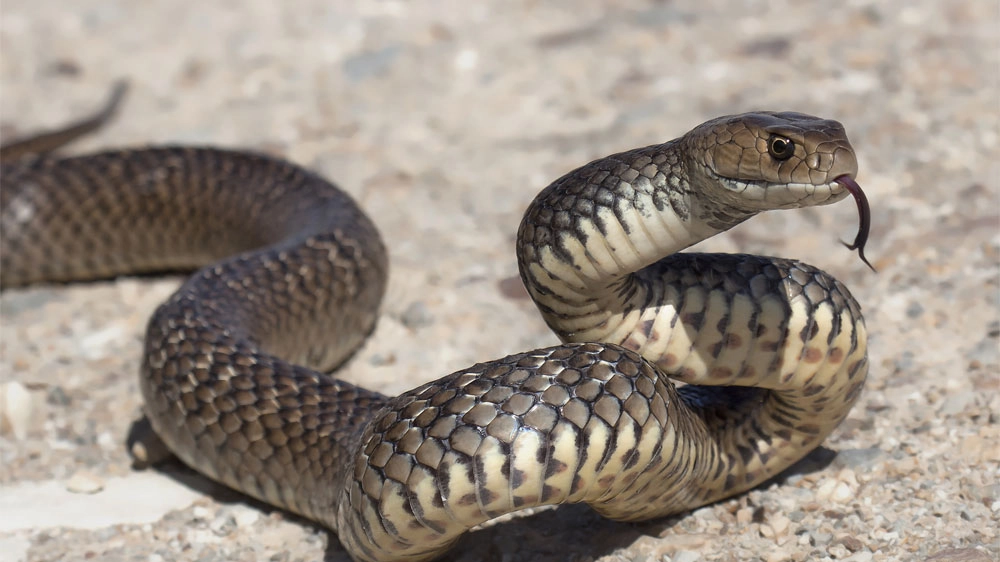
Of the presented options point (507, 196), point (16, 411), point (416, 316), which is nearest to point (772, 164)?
point (416, 316)

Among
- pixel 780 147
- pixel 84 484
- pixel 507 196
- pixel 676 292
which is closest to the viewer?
pixel 780 147

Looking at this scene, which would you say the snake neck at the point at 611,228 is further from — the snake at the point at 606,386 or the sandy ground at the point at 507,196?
the sandy ground at the point at 507,196

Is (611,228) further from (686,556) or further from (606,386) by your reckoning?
(686,556)

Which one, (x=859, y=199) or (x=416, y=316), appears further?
(x=416, y=316)

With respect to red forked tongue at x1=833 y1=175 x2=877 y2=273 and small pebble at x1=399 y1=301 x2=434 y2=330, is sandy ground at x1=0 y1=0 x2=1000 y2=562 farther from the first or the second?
red forked tongue at x1=833 y1=175 x2=877 y2=273

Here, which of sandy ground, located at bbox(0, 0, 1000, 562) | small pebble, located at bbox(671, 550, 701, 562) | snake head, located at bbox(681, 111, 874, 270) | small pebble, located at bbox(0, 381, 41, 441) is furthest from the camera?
small pebble, located at bbox(0, 381, 41, 441)

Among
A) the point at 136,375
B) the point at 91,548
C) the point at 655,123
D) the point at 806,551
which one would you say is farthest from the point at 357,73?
the point at 806,551

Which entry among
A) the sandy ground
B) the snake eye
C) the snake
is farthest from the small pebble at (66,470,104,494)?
the snake eye
